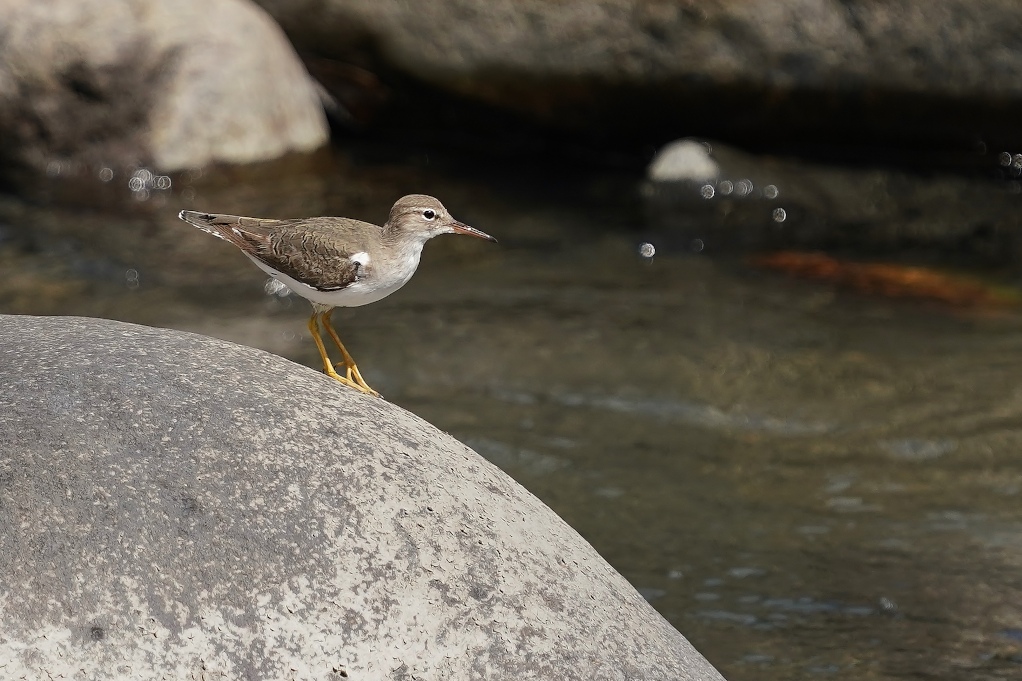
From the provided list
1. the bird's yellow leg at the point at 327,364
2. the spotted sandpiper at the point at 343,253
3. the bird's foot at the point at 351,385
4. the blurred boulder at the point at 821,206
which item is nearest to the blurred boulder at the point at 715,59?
the blurred boulder at the point at 821,206

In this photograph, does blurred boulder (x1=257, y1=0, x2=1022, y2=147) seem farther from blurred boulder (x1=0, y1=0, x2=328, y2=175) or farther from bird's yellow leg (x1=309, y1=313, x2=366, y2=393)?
bird's yellow leg (x1=309, y1=313, x2=366, y2=393)

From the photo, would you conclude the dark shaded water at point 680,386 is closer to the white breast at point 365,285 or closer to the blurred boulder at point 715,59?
the blurred boulder at point 715,59

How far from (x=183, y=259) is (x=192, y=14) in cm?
279

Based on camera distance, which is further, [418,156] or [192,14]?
[418,156]

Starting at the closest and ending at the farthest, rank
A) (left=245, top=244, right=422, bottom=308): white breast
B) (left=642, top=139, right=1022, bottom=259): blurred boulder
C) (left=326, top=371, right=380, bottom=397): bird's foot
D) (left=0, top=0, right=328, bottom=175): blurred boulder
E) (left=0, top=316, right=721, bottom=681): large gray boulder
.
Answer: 1. (left=0, top=316, right=721, bottom=681): large gray boulder
2. (left=326, top=371, right=380, bottom=397): bird's foot
3. (left=245, top=244, right=422, bottom=308): white breast
4. (left=642, top=139, right=1022, bottom=259): blurred boulder
5. (left=0, top=0, right=328, bottom=175): blurred boulder

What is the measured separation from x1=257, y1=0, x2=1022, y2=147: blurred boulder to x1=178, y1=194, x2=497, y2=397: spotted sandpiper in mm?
5900

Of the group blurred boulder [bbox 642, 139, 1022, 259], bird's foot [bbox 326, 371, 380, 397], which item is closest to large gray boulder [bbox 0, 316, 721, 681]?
bird's foot [bbox 326, 371, 380, 397]

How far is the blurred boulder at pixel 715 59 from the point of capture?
10.1 meters

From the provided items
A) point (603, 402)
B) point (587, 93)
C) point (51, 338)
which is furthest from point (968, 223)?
point (51, 338)

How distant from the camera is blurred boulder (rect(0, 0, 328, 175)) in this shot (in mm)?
10758

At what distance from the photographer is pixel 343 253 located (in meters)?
4.91

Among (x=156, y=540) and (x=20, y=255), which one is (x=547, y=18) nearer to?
(x=20, y=255)

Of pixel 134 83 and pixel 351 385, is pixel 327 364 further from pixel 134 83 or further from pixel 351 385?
pixel 134 83

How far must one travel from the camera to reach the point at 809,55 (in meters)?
10.4
